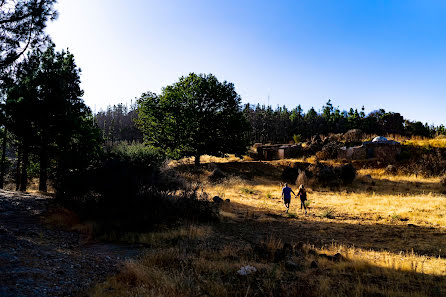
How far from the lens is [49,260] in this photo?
20.3 ft

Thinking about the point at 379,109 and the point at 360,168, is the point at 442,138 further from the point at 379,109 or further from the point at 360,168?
the point at 379,109

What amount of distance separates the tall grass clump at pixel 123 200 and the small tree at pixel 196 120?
17.6 meters

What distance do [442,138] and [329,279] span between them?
36021mm

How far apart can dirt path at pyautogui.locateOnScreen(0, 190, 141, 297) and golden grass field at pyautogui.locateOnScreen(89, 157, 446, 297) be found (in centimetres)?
63

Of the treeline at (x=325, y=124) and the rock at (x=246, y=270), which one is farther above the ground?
the treeline at (x=325, y=124)

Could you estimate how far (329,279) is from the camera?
5.43 metres

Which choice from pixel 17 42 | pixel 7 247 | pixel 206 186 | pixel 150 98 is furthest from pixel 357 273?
pixel 150 98

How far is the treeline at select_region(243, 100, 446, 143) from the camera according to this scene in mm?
51375

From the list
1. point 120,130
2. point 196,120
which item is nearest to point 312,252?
point 196,120

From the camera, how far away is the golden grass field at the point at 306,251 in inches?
197

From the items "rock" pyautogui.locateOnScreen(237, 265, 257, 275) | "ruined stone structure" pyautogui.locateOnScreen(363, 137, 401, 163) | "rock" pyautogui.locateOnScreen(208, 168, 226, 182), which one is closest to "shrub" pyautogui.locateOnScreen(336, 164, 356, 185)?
"ruined stone structure" pyautogui.locateOnScreen(363, 137, 401, 163)

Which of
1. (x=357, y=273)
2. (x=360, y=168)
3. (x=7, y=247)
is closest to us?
(x=357, y=273)

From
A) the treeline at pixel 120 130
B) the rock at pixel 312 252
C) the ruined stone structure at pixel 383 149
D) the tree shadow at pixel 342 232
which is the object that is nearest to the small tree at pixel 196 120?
the ruined stone structure at pixel 383 149

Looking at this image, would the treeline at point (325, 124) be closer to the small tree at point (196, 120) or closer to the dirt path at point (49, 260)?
the small tree at point (196, 120)
